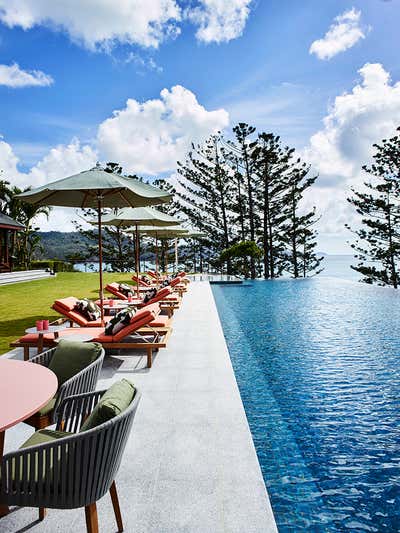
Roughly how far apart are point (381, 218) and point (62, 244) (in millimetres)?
29714

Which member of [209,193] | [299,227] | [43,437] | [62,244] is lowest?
[43,437]

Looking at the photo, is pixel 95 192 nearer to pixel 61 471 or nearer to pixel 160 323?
pixel 160 323

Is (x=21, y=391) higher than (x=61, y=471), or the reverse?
(x=21, y=391)

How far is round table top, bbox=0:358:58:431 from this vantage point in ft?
6.89

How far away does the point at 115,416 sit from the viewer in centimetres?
202

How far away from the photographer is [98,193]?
266 inches

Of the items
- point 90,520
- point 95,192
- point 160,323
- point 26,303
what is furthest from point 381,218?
point 90,520

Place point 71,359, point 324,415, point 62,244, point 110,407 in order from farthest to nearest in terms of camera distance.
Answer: point 62,244
point 324,415
point 71,359
point 110,407

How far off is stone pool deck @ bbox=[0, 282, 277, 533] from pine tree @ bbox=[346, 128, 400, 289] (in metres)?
21.6

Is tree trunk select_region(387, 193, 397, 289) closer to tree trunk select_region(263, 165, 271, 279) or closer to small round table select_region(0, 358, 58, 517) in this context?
tree trunk select_region(263, 165, 271, 279)

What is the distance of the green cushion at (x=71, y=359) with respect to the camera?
128 inches

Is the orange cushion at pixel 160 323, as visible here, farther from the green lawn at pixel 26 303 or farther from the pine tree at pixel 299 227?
the pine tree at pixel 299 227

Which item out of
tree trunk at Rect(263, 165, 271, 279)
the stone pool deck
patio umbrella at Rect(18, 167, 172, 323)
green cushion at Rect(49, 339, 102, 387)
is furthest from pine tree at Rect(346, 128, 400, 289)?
green cushion at Rect(49, 339, 102, 387)

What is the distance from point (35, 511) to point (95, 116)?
67.2ft
